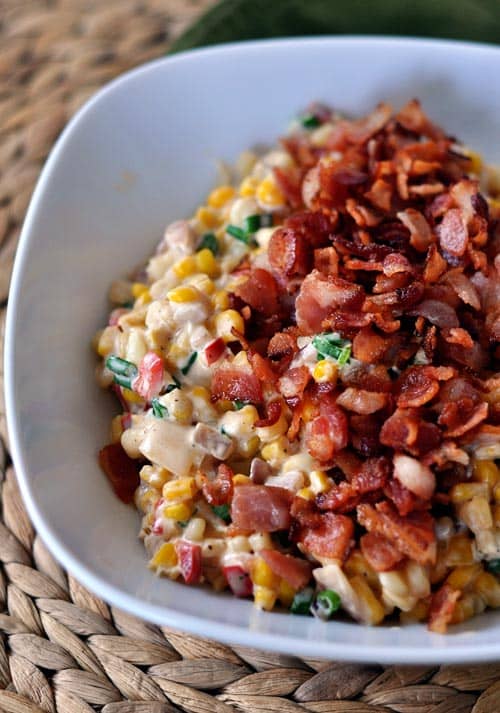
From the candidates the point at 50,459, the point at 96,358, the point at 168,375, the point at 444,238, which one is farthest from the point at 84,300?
the point at 444,238

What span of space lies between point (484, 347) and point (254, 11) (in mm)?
2835

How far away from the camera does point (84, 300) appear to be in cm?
405

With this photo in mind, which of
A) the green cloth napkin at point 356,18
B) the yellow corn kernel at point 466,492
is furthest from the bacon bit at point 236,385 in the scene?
the green cloth napkin at point 356,18

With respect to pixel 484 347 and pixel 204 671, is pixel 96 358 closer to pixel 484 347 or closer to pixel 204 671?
pixel 204 671

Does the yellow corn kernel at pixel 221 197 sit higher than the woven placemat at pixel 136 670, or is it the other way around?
the yellow corn kernel at pixel 221 197

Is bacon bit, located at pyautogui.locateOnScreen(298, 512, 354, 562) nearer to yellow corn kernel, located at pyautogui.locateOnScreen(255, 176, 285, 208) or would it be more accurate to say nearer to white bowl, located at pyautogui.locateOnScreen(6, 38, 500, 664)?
white bowl, located at pyautogui.locateOnScreen(6, 38, 500, 664)

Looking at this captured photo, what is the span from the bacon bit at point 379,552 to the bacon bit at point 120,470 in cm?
102

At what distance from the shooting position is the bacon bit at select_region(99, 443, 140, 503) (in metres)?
3.54

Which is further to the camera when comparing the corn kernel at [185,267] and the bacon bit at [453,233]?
the corn kernel at [185,267]

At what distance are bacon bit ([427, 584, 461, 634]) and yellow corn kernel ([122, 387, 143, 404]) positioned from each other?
1453mm

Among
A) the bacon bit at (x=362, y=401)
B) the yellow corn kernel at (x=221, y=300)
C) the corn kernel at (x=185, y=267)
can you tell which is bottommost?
the bacon bit at (x=362, y=401)

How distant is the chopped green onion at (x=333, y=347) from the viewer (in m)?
3.36

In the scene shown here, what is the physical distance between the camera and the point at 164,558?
3.26 metres

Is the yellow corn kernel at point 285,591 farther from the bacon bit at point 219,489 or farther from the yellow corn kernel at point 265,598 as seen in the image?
the bacon bit at point 219,489
